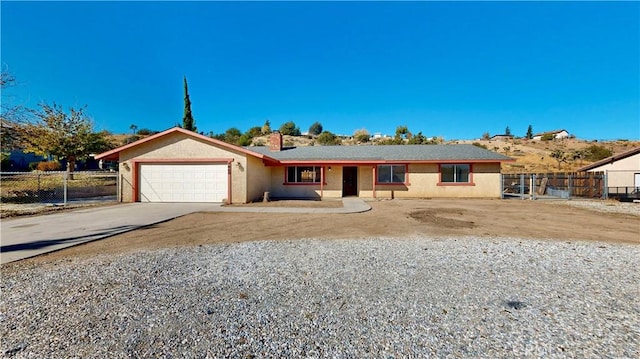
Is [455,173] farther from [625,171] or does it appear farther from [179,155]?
[179,155]

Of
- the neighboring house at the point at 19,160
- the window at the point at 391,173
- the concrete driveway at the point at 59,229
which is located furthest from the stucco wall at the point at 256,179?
the neighboring house at the point at 19,160

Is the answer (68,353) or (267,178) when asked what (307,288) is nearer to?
(68,353)

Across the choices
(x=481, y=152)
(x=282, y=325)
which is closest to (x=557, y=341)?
(x=282, y=325)

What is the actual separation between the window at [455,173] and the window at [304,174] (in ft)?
26.4

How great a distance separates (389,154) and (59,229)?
16.6 m

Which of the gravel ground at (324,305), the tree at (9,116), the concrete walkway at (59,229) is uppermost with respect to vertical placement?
the tree at (9,116)

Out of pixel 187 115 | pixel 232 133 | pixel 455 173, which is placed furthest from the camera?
pixel 232 133

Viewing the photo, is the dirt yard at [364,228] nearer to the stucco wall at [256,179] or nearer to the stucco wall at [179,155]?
the stucco wall at [179,155]

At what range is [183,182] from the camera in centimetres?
1480

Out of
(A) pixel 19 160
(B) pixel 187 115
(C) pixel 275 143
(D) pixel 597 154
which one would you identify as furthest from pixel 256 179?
(D) pixel 597 154

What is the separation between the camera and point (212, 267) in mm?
4734

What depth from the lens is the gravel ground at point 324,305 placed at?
8.34 ft

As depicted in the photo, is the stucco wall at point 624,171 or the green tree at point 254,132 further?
the green tree at point 254,132

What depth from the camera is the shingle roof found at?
1747 cm
